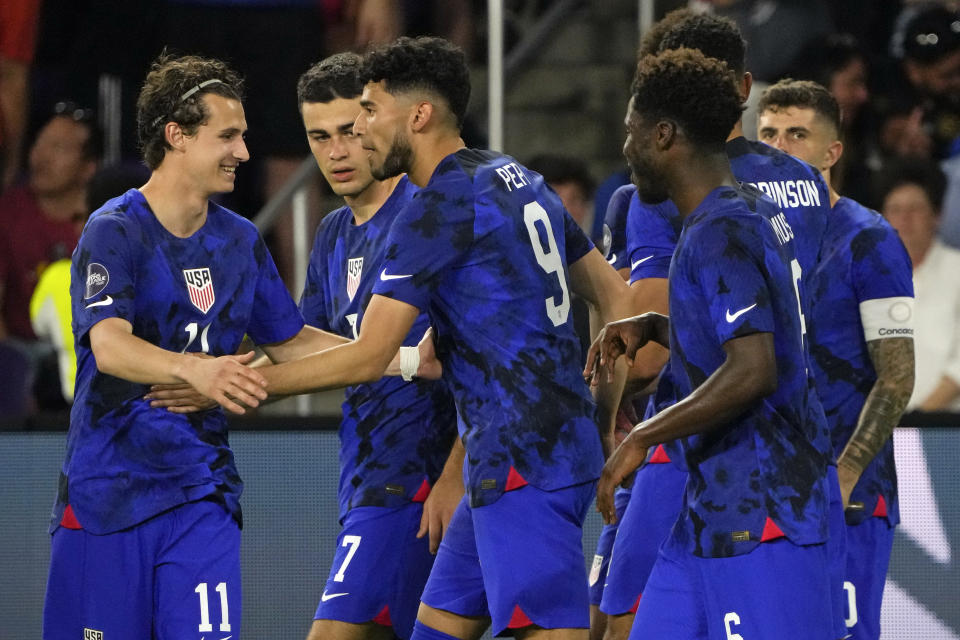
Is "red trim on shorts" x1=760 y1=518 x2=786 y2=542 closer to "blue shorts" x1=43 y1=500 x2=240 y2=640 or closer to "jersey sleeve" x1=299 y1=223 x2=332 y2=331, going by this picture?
"blue shorts" x1=43 y1=500 x2=240 y2=640

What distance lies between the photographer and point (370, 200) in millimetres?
5410

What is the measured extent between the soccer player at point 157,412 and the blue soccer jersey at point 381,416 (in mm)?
602

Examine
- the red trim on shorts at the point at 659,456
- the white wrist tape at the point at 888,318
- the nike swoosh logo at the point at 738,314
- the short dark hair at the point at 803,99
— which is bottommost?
the red trim on shorts at the point at 659,456

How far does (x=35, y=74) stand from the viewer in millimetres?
8922

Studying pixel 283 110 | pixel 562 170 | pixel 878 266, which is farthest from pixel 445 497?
pixel 283 110

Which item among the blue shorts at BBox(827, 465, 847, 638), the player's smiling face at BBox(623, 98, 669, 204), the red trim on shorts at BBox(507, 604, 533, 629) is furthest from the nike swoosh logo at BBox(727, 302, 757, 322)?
the red trim on shorts at BBox(507, 604, 533, 629)

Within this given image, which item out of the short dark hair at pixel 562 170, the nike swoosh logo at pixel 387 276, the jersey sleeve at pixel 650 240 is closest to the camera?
the nike swoosh logo at pixel 387 276

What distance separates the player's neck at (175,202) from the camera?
4695 millimetres

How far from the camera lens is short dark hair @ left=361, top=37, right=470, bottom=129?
4.54 m

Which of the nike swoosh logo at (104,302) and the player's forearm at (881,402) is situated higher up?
the nike swoosh logo at (104,302)

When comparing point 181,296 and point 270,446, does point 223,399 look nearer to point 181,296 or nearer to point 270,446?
point 181,296

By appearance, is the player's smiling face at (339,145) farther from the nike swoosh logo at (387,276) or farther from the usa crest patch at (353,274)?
the nike swoosh logo at (387,276)

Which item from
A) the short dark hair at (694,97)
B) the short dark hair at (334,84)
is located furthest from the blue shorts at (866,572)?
the short dark hair at (334,84)

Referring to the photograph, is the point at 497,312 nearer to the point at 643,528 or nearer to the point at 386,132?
the point at 386,132
